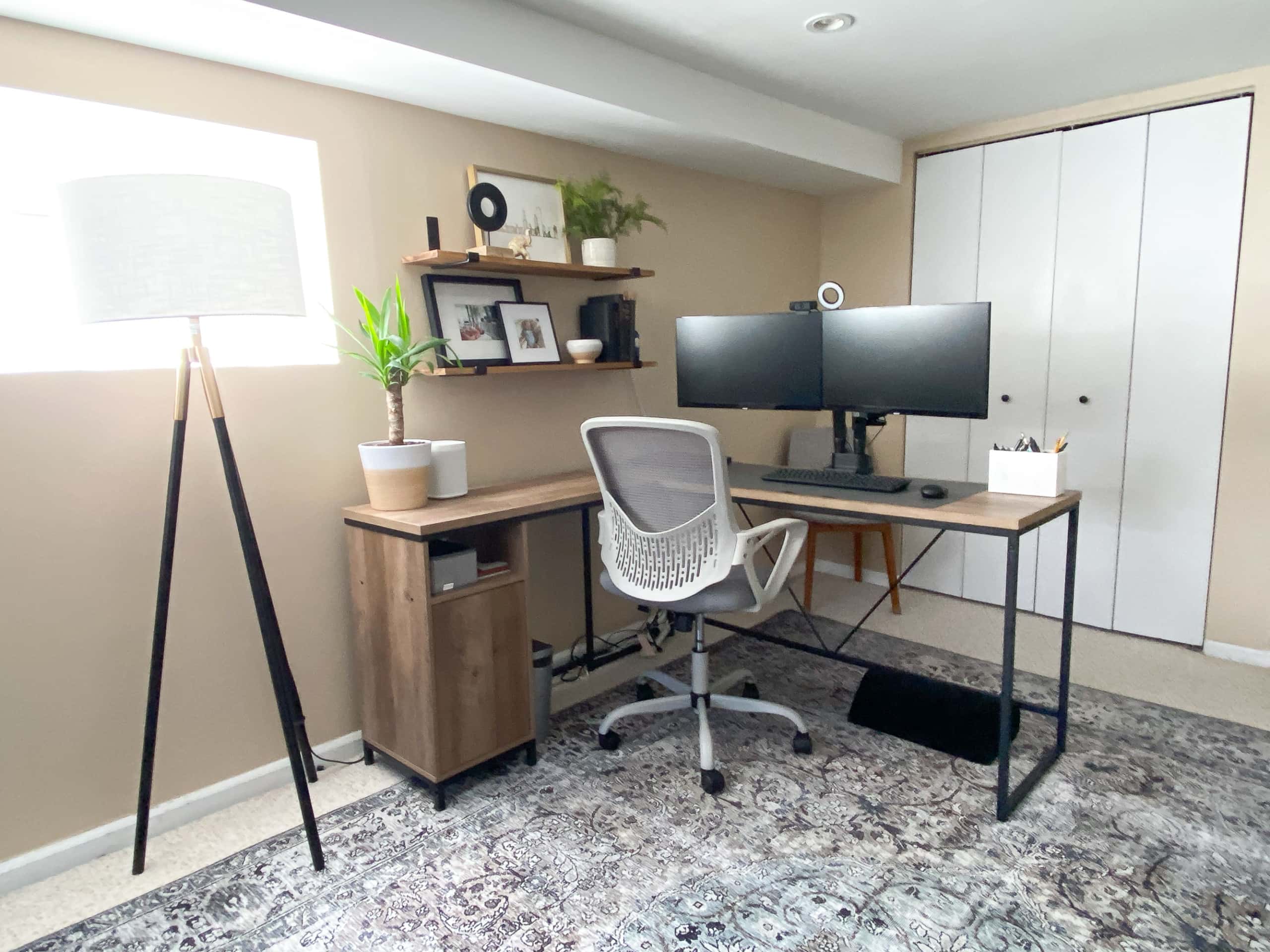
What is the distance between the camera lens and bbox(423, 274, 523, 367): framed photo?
8.54 ft

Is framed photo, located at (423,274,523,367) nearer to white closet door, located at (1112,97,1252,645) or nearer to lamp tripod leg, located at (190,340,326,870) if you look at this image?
lamp tripod leg, located at (190,340,326,870)

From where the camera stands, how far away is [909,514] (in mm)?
2121

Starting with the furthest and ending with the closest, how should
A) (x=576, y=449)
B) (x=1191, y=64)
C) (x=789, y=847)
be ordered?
(x=576, y=449) → (x=1191, y=64) → (x=789, y=847)

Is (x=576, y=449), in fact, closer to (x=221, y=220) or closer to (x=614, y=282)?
(x=614, y=282)

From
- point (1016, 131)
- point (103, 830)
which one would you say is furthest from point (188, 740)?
point (1016, 131)

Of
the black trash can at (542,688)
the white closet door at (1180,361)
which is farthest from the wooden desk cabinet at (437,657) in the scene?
the white closet door at (1180,361)

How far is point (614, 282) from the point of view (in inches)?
127

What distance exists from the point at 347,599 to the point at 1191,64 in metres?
3.62

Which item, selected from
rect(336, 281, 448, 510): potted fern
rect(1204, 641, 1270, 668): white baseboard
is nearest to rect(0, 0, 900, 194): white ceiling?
rect(336, 281, 448, 510): potted fern

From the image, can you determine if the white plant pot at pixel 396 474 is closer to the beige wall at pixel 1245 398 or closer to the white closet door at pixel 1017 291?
the white closet door at pixel 1017 291

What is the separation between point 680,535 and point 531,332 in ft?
3.55

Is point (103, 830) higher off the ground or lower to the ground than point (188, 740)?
lower

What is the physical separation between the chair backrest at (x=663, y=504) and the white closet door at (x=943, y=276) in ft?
6.13

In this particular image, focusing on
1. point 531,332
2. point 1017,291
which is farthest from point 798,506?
point 1017,291
